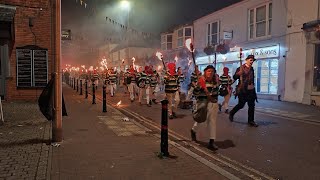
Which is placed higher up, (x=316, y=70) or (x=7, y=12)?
(x=7, y=12)

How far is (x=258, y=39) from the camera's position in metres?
21.0

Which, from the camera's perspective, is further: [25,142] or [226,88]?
[226,88]

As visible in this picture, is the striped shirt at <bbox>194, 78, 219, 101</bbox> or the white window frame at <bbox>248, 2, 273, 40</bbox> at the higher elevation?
the white window frame at <bbox>248, 2, 273, 40</bbox>

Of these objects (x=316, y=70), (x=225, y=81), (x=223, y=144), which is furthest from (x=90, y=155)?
(x=316, y=70)

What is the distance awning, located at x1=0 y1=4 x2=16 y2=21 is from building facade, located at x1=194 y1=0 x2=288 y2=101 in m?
13.2

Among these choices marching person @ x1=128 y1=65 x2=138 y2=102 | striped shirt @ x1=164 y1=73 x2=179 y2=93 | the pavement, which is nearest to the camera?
the pavement

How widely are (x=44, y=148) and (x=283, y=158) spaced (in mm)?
4565

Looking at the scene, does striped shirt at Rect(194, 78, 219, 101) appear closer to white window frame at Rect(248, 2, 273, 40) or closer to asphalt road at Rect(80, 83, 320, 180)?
asphalt road at Rect(80, 83, 320, 180)

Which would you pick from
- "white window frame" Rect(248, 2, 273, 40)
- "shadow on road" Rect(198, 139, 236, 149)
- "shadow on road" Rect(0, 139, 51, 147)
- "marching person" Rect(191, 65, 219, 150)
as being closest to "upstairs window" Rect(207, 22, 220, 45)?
"white window frame" Rect(248, 2, 273, 40)

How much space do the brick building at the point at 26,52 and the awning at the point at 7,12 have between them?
1.00ft

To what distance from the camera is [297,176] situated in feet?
18.3

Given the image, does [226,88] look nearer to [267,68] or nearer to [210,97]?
[210,97]

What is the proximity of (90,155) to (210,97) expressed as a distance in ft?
8.81

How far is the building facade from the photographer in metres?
19.2
